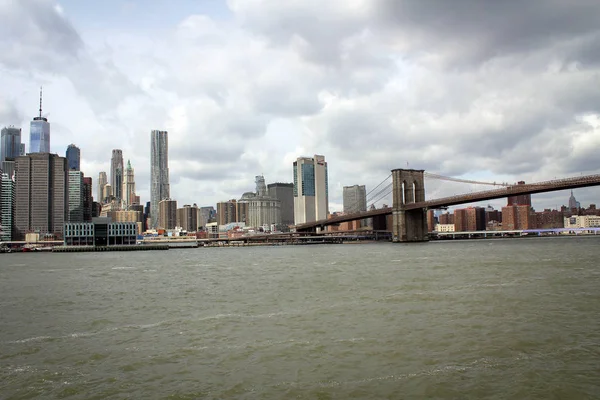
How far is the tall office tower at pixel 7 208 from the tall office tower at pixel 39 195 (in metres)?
3.96

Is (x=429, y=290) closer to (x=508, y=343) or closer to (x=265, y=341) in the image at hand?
(x=508, y=343)

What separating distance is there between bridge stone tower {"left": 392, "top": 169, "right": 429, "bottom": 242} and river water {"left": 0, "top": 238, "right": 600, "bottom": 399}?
71564mm

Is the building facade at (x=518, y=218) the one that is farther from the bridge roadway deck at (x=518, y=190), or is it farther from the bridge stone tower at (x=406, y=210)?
Answer: the bridge roadway deck at (x=518, y=190)

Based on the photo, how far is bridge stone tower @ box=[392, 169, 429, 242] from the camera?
93.8 metres

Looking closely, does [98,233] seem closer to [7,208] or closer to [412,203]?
[412,203]

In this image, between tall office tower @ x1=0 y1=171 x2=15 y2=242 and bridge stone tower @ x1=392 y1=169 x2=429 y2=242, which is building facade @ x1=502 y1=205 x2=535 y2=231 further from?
tall office tower @ x1=0 y1=171 x2=15 y2=242

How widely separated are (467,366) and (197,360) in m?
5.87

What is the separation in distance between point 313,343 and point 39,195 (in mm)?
193927

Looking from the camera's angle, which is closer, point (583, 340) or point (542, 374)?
point (542, 374)

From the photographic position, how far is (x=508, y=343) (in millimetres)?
11453

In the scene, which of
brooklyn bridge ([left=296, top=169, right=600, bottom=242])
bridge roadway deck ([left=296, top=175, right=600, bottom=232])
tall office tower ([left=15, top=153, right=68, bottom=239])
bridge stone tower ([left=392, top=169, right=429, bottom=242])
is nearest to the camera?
bridge roadway deck ([left=296, top=175, right=600, bottom=232])

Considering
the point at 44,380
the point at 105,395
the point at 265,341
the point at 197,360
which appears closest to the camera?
the point at 105,395

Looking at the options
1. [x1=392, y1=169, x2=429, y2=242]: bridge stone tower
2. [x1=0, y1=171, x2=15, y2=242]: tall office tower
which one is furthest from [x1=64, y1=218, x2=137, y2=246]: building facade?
[x1=0, y1=171, x2=15, y2=242]: tall office tower

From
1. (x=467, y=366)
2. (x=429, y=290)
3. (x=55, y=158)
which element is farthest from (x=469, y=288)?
(x=55, y=158)
